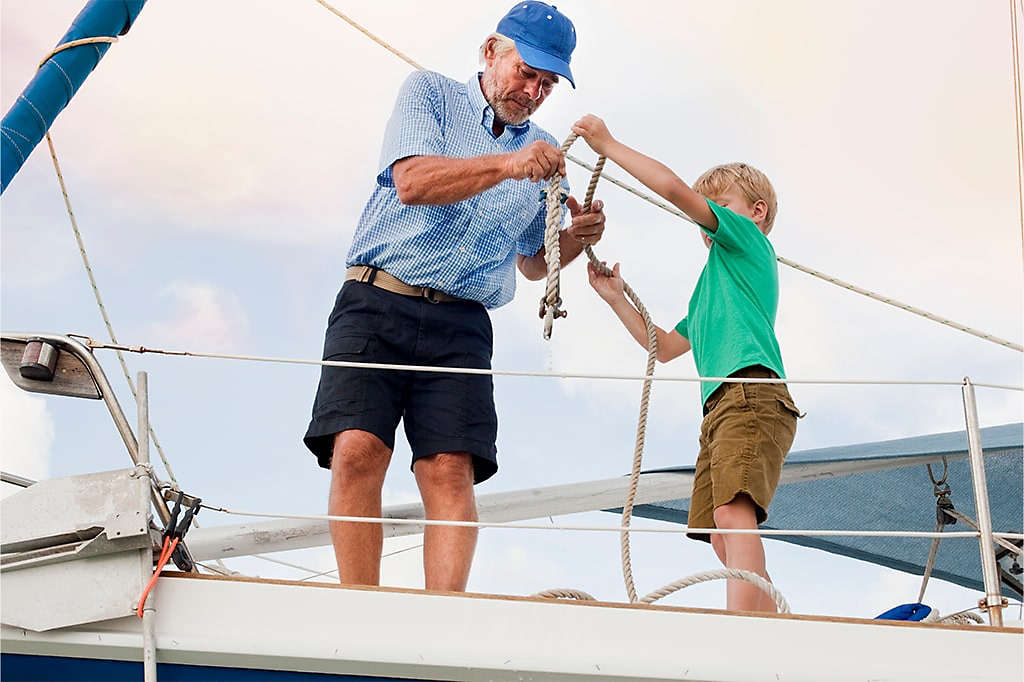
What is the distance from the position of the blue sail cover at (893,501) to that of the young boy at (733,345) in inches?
53.2

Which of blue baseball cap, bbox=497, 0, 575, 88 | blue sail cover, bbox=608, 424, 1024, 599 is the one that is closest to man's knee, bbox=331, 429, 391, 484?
blue baseball cap, bbox=497, 0, 575, 88

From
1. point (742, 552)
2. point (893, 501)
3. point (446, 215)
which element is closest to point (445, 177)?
point (446, 215)

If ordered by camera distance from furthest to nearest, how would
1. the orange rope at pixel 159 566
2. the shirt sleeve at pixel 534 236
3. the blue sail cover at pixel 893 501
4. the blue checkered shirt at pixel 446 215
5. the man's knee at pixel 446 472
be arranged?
the blue sail cover at pixel 893 501 → the shirt sleeve at pixel 534 236 → the blue checkered shirt at pixel 446 215 → the man's knee at pixel 446 472 → the orange rope at pixel 159 566

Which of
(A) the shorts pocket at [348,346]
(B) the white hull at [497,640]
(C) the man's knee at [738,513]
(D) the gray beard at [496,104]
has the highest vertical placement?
(D) the gray beard at [496,104]

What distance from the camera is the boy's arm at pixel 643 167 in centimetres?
254

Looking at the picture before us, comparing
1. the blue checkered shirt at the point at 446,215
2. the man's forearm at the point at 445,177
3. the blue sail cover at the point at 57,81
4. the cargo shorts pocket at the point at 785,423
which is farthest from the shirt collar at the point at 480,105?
the blue sail cover at the point at 57,81

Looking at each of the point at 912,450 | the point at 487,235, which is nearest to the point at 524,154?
the point at 487,235

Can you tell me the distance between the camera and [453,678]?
6.98 ft

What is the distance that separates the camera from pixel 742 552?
2.46 metres

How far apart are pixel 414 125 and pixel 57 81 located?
114cm

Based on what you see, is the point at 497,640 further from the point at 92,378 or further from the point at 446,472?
the point at 92,378

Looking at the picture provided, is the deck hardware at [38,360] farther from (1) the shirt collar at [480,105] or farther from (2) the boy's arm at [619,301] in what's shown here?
(2) the boy's arm at [619,301]

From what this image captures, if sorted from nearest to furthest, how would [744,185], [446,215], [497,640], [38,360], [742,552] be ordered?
[497,640], [38,360], [742,552], [446,215], [744,185]

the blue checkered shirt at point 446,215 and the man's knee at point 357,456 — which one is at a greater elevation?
the blue checkered shirt at point 446,215
